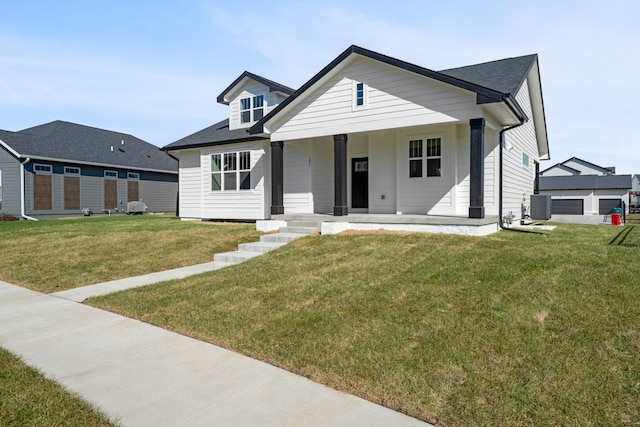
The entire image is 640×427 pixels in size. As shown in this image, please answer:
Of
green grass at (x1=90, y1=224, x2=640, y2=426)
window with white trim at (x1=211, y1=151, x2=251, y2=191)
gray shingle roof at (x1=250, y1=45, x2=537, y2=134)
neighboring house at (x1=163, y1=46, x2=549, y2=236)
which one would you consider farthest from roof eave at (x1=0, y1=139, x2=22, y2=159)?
green grass at (x1=90, y1=224, x2=640, y2=426)

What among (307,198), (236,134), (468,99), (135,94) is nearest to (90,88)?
(135,94)

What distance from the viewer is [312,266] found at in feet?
23.9

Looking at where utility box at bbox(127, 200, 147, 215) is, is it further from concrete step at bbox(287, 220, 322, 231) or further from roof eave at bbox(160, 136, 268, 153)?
concrete step at bbox(287, 220, 322, 231)

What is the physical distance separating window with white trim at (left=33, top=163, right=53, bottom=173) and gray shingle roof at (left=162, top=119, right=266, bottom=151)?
34.1 feet

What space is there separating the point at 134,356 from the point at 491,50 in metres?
16.4

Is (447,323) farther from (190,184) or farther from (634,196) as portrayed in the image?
(634,196)

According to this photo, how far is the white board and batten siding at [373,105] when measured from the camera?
10.1m

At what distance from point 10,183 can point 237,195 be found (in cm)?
1641

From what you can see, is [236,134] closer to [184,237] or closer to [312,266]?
[184,237]

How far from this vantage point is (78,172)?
985 inches

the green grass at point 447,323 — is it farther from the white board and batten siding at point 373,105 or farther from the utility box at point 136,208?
the utility box at point 136,208

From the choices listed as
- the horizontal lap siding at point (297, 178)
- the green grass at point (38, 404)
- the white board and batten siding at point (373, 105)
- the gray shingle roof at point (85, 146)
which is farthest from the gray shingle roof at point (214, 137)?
the green grass at point (38, 404)

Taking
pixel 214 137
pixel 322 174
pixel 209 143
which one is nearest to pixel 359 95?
pixel 322 174

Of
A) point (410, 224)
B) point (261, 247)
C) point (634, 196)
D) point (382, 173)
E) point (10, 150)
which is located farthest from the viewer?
point (634, 196)
